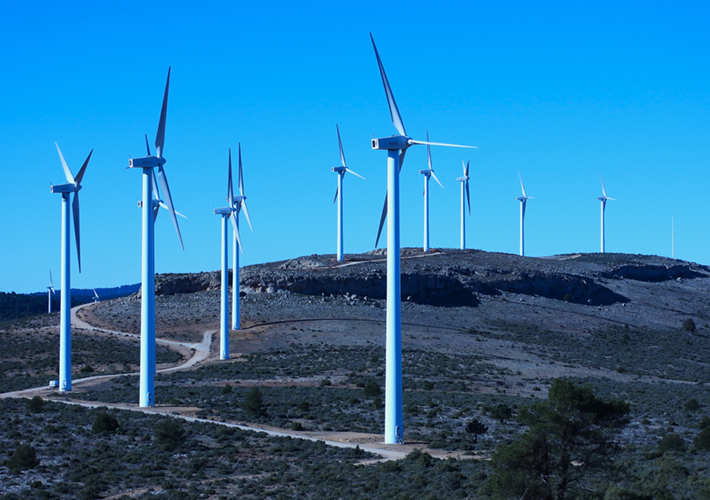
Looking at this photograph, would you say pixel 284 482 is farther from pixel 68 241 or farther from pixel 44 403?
pixel 68 241

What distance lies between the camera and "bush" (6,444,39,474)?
28.9m

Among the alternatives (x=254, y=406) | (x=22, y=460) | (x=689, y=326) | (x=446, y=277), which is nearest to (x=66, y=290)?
(x=254, y=406)

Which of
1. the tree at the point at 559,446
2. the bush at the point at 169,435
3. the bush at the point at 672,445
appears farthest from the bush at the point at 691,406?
the bush at the point at 169,435

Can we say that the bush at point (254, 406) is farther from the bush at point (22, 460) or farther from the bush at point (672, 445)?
the bush at point (672, 445)

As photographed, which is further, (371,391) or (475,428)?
(371,391)

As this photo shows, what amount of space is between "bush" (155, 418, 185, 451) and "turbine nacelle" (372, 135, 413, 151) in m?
14.1

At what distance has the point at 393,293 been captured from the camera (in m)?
33.4

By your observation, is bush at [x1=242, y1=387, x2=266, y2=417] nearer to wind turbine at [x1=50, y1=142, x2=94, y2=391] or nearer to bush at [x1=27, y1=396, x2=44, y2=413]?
bush at [x1=27, y1=396, x2=44, y2=413]

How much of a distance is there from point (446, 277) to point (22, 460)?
82358 mm

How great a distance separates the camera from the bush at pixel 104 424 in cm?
3478

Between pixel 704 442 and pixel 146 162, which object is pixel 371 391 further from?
pixel 704 442

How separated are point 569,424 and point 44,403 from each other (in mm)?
28876

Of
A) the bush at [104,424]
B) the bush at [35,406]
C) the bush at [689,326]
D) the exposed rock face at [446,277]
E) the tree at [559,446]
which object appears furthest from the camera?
the bush at [689,326]

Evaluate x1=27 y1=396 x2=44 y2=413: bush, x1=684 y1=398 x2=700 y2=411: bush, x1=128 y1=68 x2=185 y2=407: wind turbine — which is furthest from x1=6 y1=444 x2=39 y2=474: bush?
x1=684 y1=398 x2=700 y2=411: bush
